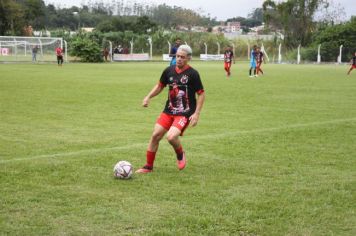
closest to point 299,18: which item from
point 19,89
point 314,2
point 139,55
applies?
point 314,2

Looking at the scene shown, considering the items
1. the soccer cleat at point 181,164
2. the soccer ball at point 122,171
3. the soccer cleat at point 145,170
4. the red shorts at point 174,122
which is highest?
the red shorts at point 174,122

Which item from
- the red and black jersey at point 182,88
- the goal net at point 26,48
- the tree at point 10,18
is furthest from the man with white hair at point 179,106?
the tree at point 10,18

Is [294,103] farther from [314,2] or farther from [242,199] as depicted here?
[314,2]

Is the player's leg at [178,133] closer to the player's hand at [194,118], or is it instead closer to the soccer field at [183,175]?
the player's hand at [194,118]

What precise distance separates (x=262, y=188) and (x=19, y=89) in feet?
51.6

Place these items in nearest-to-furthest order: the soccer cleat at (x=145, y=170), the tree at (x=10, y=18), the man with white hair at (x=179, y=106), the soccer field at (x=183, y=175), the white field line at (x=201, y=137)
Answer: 1. the soccer field at (x=183, y=175)
2. the soccer cleat at (x=145, y=170)
3. the man with white hair at (x=179, y=106)
4. the white field line at (x=201, y=137)
5. the tree at (x=10, y=18)

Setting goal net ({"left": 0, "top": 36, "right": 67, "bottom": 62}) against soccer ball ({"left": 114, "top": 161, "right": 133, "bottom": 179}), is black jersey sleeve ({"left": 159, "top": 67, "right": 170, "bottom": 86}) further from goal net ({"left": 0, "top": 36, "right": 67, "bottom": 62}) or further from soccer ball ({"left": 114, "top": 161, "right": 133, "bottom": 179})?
goal net ({"left": 0, "top": 36, "right": 67, "bottom": 62})

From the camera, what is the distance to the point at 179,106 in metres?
7.89

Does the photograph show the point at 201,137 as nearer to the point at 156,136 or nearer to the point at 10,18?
the point at 156,136

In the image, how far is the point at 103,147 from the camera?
976cm

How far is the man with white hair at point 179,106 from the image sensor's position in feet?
25.4

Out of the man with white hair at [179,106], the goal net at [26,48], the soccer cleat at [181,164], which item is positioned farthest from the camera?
the goal net at [26,48]

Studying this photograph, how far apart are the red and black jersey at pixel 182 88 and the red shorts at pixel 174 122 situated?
61 mm

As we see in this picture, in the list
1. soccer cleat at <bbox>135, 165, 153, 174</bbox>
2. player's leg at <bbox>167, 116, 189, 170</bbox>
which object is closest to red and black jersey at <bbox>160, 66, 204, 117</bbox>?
player's leg at <bbox>167, 116, 189, 170</bbox>
